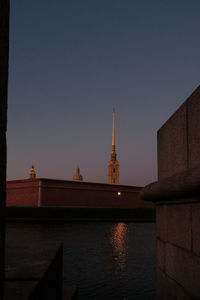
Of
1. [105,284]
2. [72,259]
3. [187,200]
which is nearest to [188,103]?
[187,200]

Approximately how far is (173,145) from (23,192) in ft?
113

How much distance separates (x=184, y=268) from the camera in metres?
2.62

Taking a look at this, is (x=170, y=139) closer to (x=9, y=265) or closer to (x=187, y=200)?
(x=187, y=200)

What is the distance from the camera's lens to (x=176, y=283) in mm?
2811

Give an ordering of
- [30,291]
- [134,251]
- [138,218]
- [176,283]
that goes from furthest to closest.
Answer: [138,218]
[134,251]
[176,283]
[30,291]

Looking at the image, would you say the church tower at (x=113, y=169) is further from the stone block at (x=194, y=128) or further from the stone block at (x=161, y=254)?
the stone block at (x=194, y=128)

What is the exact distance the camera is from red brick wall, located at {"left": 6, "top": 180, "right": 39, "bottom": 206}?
34.8 m

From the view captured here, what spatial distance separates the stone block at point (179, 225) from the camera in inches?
102

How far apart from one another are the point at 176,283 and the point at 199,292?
53 cm

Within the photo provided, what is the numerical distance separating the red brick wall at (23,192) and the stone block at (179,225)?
32356mm

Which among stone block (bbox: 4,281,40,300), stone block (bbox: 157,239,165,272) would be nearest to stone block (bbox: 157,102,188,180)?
stone block (bbox: 157,239,165,272)

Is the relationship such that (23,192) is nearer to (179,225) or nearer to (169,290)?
(169,290)

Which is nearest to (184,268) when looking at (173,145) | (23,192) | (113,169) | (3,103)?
(173,145)

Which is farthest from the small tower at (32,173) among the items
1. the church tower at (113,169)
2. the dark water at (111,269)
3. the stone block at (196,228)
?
the stone block at (196,228)
